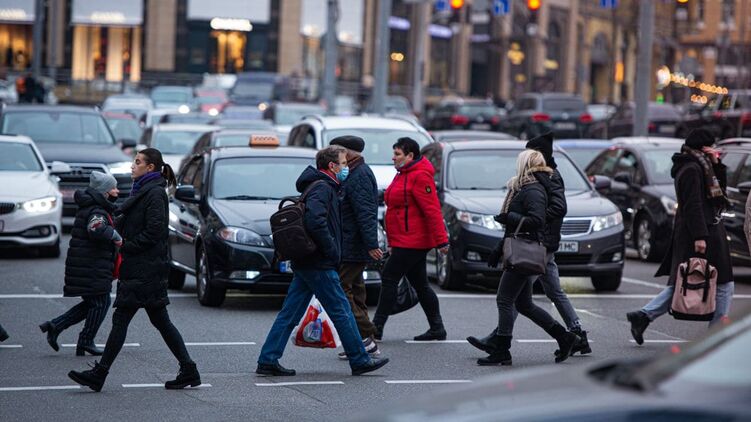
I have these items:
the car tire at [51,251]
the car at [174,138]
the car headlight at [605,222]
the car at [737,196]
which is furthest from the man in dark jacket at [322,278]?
the car at [174,138]

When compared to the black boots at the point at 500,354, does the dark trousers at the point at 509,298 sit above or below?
above

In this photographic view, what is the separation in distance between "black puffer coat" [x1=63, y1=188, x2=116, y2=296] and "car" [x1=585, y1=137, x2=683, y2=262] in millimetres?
10000

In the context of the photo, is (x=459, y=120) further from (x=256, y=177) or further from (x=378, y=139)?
(x=256, y=177)

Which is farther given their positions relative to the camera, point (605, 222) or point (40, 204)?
point (40, 204)

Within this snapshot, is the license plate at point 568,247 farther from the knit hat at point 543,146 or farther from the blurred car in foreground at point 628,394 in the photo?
the blurred car in foreground at point 628,394

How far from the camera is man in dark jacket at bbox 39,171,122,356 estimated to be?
1097 centimetres

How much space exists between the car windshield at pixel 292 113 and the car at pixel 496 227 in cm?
1987

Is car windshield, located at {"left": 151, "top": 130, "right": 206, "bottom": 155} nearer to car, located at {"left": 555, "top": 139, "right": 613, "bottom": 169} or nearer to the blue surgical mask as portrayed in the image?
car, located at {"left": 555, "top": 139, "right": 613, "bottom": 169}

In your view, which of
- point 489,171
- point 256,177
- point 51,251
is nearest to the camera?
point 256,177

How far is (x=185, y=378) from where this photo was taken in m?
9.79

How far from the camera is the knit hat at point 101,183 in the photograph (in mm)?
10961

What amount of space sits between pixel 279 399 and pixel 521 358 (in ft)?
8.93

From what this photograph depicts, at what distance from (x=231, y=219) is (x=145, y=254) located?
4708mm

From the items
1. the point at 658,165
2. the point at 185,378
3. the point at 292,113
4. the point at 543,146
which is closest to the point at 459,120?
the point at 292,113
